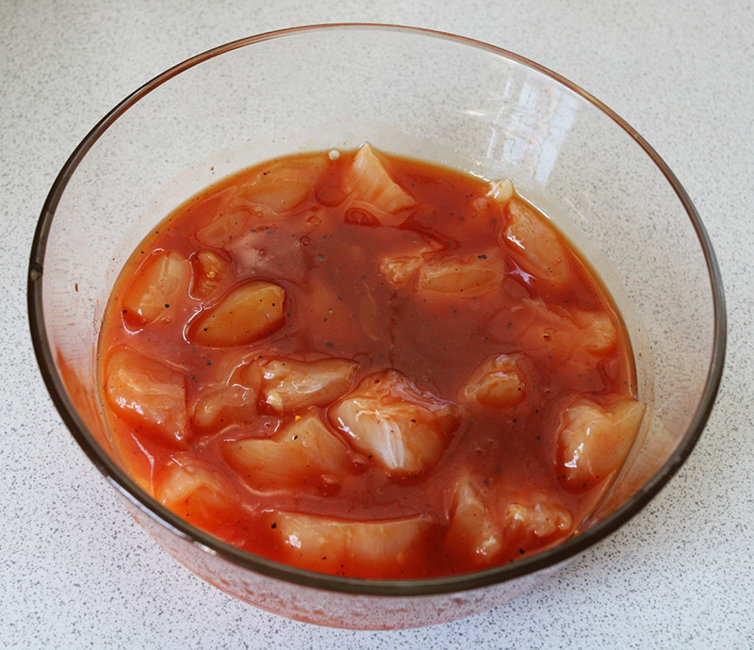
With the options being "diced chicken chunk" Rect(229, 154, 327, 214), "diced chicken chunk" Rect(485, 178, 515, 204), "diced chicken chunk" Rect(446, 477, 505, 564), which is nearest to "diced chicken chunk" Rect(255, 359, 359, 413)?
"diced chicken chunk" Rect(446, 477, 505, 564)

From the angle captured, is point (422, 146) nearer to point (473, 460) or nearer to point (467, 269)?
point (467, 269)

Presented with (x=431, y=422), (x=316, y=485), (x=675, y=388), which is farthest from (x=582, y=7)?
(x=316, y=485)

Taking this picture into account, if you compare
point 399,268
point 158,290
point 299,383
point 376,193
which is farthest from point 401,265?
point 158,290

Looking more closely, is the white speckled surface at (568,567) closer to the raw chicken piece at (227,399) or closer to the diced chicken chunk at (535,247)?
the raw chicken piece at (227,399)

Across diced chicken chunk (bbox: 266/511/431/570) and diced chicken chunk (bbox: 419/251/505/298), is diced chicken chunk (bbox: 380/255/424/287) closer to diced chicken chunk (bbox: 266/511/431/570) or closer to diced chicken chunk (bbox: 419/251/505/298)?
diced chicken chunk (bbox: 419/251/505/298)

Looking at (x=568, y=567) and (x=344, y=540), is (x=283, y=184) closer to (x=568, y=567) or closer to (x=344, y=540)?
(x=344, y=540)

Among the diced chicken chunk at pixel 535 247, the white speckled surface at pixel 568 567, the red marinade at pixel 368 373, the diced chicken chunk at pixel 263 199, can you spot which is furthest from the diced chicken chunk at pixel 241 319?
the diced chicken chunk at pixel 535 247
